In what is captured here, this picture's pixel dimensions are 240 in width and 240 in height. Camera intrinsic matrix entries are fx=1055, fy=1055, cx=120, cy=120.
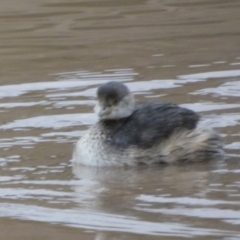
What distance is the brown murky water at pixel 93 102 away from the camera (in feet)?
21.9

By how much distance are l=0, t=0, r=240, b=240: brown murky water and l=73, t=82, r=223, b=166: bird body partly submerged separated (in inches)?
5.3

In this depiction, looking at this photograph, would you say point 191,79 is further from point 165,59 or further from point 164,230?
point 164,230

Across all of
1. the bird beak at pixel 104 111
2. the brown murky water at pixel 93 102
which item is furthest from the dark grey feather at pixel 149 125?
the brown murky water at pixel 93 102

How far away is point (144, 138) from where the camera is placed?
8203 millimetres

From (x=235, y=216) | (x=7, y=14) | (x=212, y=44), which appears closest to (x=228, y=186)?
(x=235, y=216)

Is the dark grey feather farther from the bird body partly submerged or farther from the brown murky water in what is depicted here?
the brown murky water

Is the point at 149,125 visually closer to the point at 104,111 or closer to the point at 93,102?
the point at 104,111

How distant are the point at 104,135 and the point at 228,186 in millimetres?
1407

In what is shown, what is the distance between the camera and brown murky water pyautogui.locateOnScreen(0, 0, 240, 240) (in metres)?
6.67

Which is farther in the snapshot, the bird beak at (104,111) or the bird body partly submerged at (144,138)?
the bird beak at (104,111)

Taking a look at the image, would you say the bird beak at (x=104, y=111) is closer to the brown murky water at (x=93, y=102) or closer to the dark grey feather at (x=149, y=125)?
the dark grey feather at (x=149, y=125)

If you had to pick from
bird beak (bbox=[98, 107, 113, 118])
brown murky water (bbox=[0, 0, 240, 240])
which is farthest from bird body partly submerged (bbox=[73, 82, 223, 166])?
brown murky water (bbox=[0, 0, 240, 240])

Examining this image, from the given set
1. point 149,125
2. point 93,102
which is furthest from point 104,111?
point 93,102

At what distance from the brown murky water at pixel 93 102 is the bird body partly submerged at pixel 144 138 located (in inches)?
5.3
